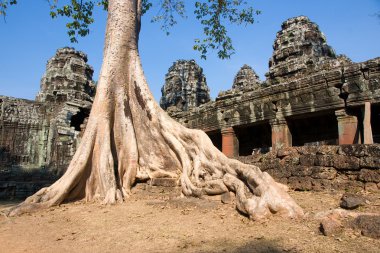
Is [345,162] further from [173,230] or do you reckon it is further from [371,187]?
[173,230]

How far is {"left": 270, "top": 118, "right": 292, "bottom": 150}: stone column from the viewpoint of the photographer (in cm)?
814

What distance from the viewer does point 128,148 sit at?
545cm

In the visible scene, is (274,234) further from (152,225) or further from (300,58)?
(300,58)

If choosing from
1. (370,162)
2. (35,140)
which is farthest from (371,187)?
(35,140)

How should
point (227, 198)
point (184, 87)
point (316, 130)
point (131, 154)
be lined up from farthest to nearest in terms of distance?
point (184, 87), point (316, 130), point (131, 154), point (227, 198)

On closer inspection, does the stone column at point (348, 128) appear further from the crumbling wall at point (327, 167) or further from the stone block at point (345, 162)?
the stone block at point (345, 162)

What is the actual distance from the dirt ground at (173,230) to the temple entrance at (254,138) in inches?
251

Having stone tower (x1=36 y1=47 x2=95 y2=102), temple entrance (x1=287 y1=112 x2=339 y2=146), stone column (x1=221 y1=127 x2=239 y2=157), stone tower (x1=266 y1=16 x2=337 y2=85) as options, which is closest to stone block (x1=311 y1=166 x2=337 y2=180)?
temple entrance (x1=287 y1=112 x2=339 y2=146)

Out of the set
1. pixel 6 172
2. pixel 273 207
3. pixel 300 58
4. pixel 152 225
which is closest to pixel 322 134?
pixel 300 58

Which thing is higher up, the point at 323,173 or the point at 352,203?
the point at 323,173

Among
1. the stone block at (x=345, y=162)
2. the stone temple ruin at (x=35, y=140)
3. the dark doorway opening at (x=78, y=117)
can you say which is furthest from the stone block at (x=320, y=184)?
the dark doorway opening at (x=78, y=117)

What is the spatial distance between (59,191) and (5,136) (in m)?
7.99

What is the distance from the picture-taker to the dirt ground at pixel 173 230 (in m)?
2.42

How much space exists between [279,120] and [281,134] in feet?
1.32
